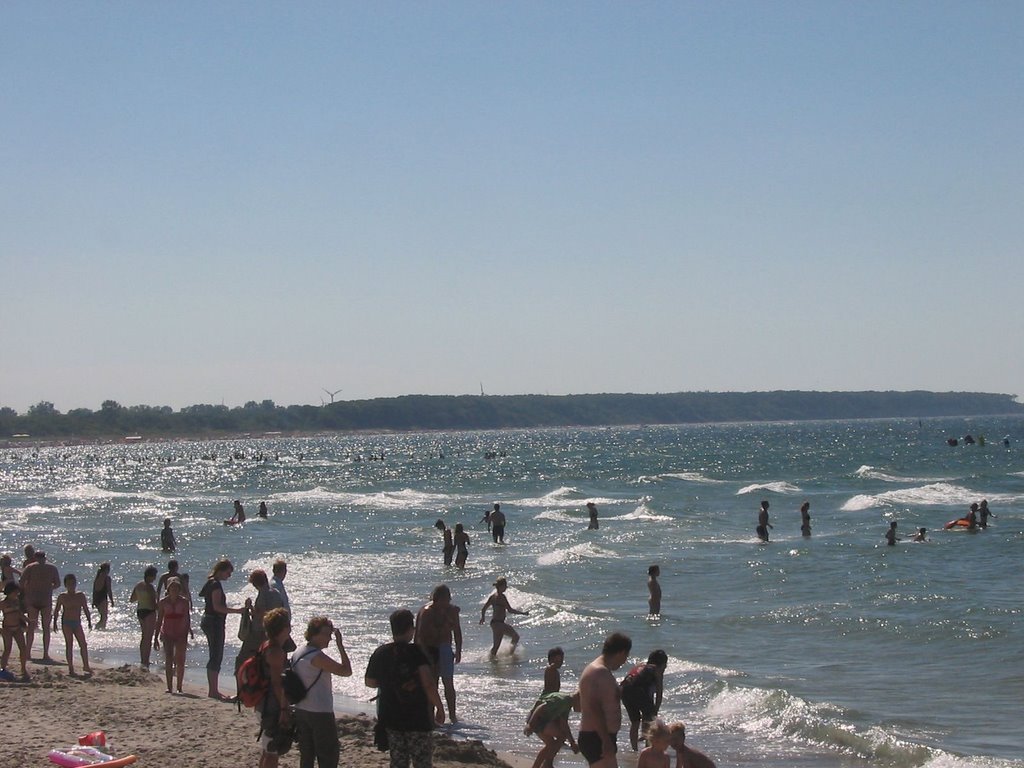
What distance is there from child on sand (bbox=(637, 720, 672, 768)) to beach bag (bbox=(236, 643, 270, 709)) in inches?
90.6

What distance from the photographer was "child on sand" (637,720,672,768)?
7250 mm

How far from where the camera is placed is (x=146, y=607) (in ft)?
46.7

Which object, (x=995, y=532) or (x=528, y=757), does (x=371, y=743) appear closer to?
(x=528, y=757)

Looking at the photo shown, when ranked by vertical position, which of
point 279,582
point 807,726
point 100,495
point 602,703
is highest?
point 279,582

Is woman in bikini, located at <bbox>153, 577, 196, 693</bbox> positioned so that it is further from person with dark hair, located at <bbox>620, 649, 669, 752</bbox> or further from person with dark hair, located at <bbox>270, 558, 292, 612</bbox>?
person with dark hair, located at <bbox>620, 649, 669, 752</bbox>

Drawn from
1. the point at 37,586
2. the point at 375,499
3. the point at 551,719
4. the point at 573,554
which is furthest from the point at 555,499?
the point at 551,719

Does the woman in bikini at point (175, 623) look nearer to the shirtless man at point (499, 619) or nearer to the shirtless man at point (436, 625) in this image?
the shirtless man at point (436, 625)

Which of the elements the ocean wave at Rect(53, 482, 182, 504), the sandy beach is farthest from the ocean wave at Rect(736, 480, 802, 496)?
the sandy beach

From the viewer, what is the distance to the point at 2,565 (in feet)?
56.9

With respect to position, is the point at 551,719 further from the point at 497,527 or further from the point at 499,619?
the point at 497,527

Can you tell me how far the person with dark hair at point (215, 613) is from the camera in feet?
34.8

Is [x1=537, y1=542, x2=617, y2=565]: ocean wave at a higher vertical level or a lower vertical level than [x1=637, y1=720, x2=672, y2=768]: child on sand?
lower

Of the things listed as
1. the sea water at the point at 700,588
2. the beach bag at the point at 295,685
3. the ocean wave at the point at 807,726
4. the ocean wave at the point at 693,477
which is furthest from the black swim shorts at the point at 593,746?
the ocean wave at the point at 693,477

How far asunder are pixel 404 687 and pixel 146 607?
8.30m
